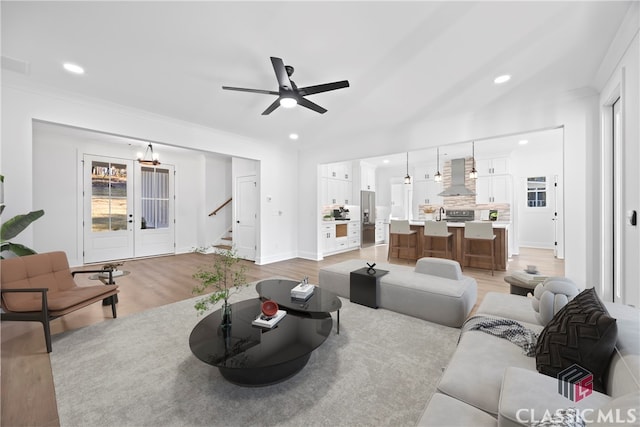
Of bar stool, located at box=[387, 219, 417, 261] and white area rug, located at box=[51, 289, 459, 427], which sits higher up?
bar stool, located at box=[387, 219, 417, 261]

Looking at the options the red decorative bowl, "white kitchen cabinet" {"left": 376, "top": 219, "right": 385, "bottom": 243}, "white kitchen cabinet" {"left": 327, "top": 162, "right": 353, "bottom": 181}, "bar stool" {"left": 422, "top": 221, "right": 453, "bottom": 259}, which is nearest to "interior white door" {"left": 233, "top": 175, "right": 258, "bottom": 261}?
"white kitchen cabinet" {"left": 327, "top": 162, "right": 353, "bottom": 181}

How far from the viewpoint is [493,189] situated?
7.32 metres

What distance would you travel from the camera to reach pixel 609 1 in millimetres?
1965

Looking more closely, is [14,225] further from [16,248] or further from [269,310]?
[269,310]

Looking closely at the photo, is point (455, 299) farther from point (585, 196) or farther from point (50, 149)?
point (50, 149)

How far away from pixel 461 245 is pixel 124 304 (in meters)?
5.92

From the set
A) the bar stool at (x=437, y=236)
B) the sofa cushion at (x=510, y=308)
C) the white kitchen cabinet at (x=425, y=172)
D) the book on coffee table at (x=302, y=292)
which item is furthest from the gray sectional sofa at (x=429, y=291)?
the white kitchen cabinet at (x=425, y=172)

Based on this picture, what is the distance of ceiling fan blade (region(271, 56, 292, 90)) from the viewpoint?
2.29m

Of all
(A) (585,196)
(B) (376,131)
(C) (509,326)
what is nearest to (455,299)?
(C) (509,326)

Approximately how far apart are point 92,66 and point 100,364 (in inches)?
117

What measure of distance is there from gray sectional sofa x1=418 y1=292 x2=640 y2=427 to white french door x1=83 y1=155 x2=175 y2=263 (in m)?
7.24

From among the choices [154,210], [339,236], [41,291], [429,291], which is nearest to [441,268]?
[429,291]

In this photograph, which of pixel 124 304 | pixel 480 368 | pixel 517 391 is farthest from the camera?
pixel 124 304

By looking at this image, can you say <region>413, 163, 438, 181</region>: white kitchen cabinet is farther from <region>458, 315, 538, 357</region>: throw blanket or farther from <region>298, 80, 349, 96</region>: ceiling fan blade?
<region>458, 315, 538, 357</region>: throw blanket
